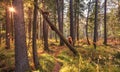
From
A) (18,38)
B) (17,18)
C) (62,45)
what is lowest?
(62,45)

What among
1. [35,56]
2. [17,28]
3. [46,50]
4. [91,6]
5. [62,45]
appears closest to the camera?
[17,28]

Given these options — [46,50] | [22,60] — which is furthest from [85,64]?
[46,50]

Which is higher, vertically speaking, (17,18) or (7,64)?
(17,18)

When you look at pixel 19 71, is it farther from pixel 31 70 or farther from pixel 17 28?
pixel 17 28

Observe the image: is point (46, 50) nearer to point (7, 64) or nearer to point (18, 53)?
point (7, 64)

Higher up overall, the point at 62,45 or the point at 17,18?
the point at 17,18

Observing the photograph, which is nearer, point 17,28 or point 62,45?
point 17,28

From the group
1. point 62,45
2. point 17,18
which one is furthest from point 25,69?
point 62,45

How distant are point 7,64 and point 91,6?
3879cm

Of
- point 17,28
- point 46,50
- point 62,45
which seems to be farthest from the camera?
point 62,45

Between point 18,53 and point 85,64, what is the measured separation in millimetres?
4385

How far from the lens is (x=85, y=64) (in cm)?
1447

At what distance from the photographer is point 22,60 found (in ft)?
40.4

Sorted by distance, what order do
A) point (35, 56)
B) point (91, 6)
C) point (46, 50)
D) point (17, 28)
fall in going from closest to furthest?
point (17, 28), point (35, 56), point (46, 50), point (91, 6)
